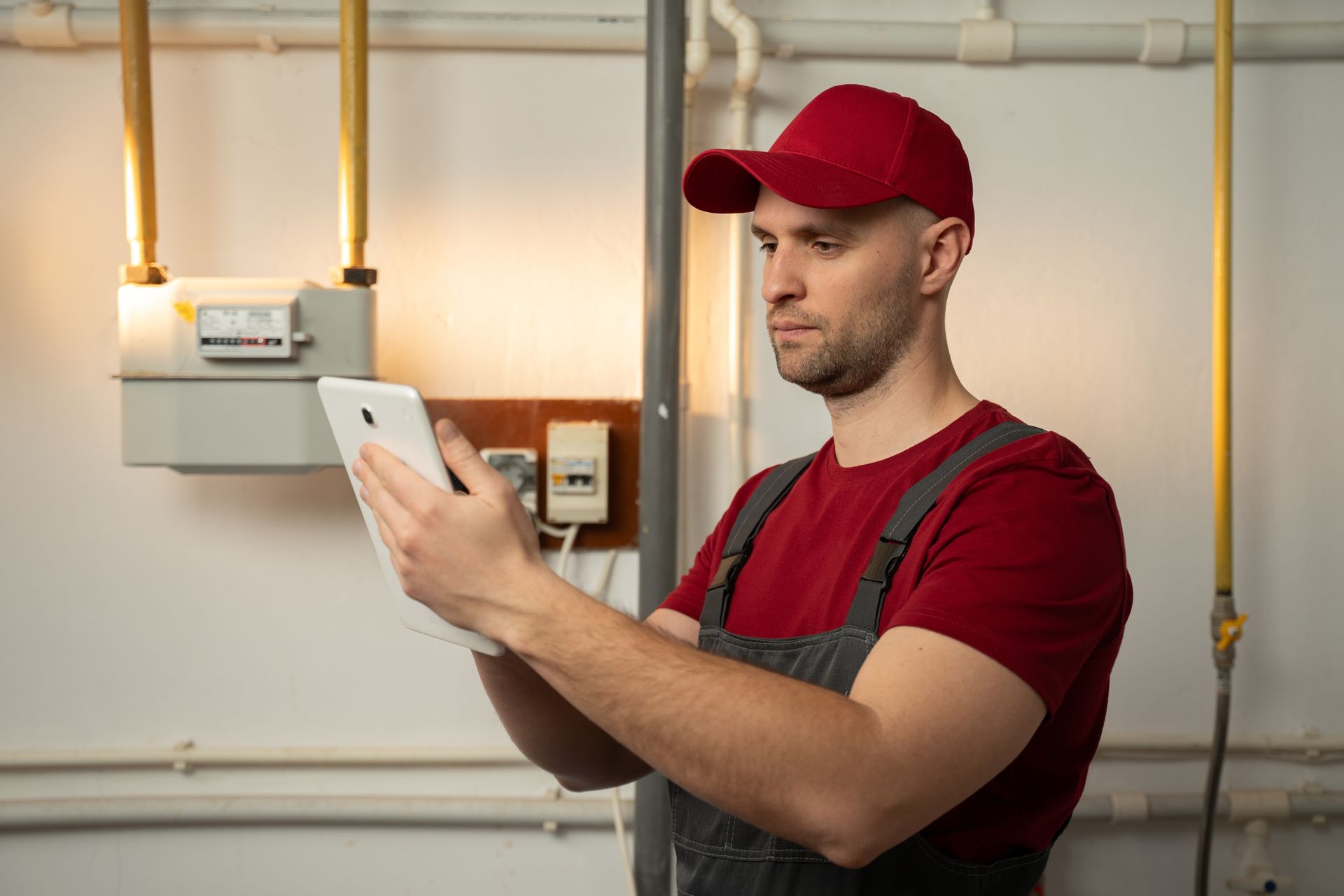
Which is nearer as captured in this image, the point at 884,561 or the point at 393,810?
the point at 884,561

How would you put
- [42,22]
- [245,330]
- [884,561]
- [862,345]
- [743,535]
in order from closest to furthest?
[884,561] < [862,345] < [743,535] < [245,330] < [42,22]

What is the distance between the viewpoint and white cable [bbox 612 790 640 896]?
143 cm

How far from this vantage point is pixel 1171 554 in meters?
1.55

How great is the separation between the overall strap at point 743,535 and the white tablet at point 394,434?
286mm

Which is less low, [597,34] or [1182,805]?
[597,34]

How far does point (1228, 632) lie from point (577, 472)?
0.94 m

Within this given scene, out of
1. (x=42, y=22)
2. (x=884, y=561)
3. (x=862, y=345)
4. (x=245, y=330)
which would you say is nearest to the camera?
(x=884, y=561)

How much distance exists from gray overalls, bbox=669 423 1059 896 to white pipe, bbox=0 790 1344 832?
0.69m

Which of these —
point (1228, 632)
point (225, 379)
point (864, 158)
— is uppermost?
point (864, 158)

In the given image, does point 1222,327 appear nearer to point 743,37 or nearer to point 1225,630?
point 1225,630

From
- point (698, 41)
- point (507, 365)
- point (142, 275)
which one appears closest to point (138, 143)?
point (142, 275)

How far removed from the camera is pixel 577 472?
1479mm

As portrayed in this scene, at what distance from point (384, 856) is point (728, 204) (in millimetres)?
1113

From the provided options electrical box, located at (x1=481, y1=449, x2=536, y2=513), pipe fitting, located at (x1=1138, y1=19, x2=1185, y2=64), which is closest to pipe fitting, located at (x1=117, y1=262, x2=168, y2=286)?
electrical box, located at (x1=481, y1=449, x2=536, y2=513)
